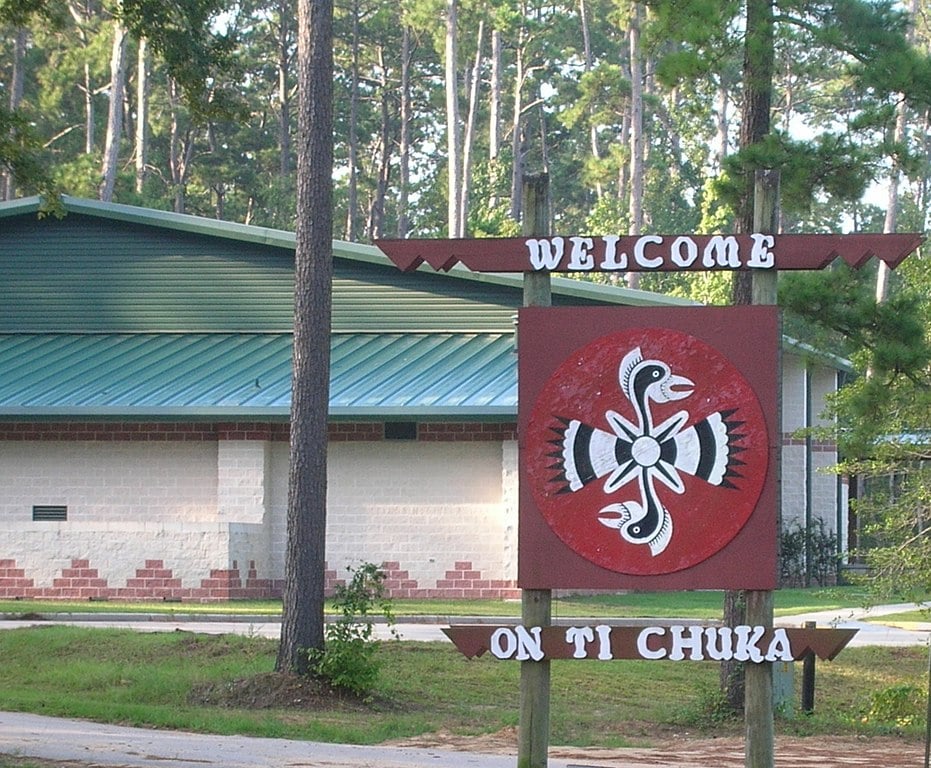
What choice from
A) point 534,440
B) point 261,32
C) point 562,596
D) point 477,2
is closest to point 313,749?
point 534,440

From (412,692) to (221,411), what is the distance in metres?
10.1

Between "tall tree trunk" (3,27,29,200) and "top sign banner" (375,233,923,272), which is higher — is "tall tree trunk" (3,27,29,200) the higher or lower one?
the higher one

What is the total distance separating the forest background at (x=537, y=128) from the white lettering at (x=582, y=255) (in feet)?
19.2

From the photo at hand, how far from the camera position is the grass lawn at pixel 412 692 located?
1456cm

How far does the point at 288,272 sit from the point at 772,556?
20516 mm

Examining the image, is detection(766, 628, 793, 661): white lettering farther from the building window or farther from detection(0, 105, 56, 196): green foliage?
the building window

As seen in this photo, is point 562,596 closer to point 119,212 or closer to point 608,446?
point 119,212

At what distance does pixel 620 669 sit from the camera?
60.7 ft

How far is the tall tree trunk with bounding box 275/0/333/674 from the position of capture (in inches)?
621

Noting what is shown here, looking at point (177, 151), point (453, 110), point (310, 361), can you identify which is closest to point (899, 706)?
point (310, 361)

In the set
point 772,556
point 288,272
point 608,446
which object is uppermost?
point 288,272

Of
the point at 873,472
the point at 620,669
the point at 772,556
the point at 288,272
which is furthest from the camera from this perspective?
the point at 288,272

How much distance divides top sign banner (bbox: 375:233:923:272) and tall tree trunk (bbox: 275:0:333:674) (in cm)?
627

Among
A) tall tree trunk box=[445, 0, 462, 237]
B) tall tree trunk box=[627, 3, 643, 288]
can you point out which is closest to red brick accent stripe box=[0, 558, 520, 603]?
tall tree trunk box=[627, 3, 643, 288]
